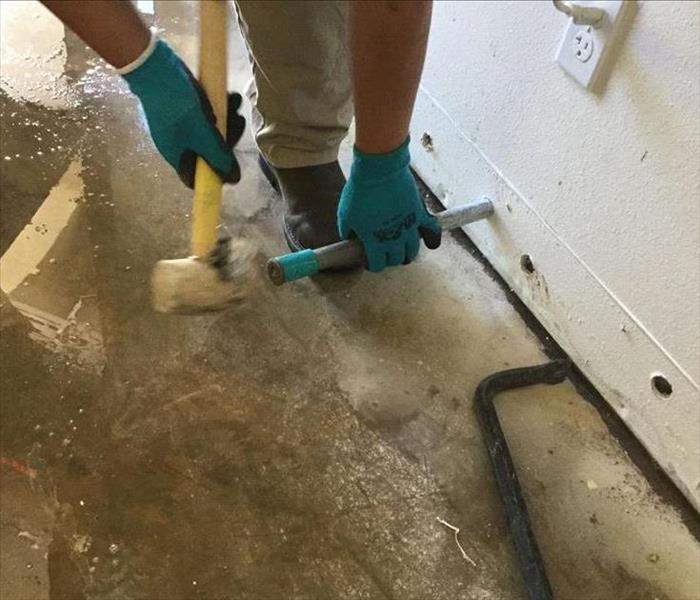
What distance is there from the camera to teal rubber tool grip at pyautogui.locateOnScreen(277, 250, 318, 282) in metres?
1.24

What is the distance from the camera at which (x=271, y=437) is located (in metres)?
1.19

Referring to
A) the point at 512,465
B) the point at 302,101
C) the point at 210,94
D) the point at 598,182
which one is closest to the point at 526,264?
the point at 598,182

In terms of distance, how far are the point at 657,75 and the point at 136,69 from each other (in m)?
0.64

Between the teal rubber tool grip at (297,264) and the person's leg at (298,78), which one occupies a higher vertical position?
the person's leg at (298,78)

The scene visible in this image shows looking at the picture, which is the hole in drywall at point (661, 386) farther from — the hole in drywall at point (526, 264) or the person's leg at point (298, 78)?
the person's leg at point (298, 78)

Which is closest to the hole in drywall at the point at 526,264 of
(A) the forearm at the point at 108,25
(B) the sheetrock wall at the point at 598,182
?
(B) the sheetrock wall at the point at 598,182

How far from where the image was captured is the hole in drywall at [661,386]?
44.9 inches

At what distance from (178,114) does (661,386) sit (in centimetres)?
76

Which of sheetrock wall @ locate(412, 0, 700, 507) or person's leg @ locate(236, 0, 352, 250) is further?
person's leg @ locate(236, 0, 352, 250)

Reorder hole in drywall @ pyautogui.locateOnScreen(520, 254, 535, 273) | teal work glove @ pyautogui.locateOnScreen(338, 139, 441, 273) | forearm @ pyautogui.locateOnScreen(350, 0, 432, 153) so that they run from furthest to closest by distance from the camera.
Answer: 1. hole in drywall @ pyautogui.locateOnScreen(520, 254, 535, 273)
2. teal work glove @ pyautogui.locateOnScreen(338, 139, 441, 273)
3. forearm @ pyautogui.locateOnScreen(350, 0, 432, 153)

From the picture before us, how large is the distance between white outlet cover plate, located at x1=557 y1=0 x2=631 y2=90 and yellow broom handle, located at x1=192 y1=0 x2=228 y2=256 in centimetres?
48

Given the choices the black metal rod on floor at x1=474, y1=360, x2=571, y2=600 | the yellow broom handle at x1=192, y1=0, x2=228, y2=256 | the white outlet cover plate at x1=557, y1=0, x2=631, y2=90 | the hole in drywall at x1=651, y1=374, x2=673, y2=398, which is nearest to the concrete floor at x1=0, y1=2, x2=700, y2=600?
the black metal rod on floor at x1=474, y1=360, x2=571, y2=600

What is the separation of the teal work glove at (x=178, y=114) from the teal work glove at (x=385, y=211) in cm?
19

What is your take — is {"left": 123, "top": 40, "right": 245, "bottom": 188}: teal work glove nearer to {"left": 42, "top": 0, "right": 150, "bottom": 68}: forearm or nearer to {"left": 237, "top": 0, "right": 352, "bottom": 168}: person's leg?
{"left": 42, "top": 0, "right": 150, "bottom": 68}: forearm
